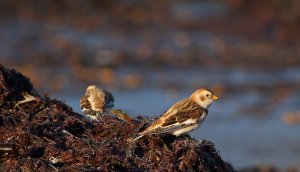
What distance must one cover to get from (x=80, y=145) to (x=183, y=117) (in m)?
0.94

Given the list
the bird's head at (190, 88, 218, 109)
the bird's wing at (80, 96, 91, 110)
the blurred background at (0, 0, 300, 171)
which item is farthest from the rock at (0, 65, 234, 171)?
the blurred background at (0, 0, 300, 171)

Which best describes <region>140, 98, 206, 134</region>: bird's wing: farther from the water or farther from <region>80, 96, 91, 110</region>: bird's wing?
the water

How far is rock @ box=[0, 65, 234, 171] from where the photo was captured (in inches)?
325

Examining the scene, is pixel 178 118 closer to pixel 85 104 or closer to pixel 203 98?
pixel 203 98

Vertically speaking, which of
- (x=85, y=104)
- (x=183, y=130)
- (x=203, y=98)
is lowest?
(x=183, y=130)

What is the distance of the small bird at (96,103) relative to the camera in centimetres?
1009

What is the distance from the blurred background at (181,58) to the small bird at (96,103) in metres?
4.49

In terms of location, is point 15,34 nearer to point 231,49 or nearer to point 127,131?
point 231,49

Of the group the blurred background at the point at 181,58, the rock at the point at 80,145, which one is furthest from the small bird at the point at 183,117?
the blurred background at the point at 181,58

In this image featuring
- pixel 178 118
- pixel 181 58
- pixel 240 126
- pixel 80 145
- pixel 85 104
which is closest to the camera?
pixel 80 145

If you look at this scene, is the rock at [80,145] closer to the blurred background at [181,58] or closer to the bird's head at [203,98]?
the bird's head at [203,98]

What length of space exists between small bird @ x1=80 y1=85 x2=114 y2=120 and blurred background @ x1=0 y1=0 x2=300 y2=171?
177 inches

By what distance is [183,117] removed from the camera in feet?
29.1

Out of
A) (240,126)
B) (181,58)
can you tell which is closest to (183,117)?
(240,126)
